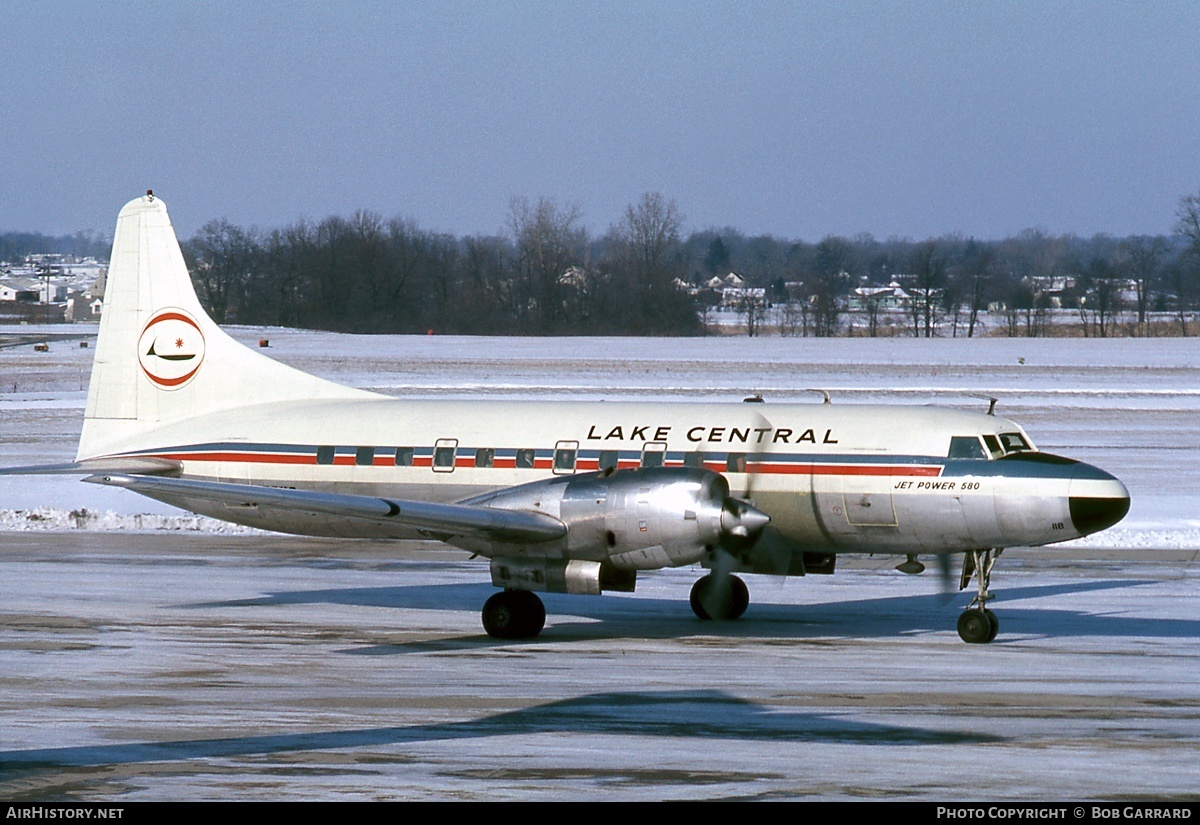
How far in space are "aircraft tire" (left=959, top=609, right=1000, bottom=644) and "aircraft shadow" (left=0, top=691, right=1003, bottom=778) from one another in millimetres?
4824

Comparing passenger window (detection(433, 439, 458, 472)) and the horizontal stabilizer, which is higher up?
passenger window (detection(433, 439, 458, 472))

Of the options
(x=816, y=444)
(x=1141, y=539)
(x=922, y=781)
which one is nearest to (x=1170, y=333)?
(x=1141, y=539)

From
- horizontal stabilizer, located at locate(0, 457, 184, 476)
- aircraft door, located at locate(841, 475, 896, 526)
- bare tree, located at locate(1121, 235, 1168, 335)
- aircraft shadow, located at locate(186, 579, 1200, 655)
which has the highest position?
bare tree, located at locate(1121, 235, 1168, 335)

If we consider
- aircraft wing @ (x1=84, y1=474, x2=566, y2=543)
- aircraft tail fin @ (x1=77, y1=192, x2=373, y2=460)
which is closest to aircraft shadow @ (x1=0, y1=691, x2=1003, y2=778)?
aircraft wing @ (x1=84, y1=474, x2=566, y2=543)

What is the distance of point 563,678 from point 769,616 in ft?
18.2

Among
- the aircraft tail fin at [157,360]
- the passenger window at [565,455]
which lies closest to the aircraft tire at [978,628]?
the passenger window at [565,455]

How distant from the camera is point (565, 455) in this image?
20203mm

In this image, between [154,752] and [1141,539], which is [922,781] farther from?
[1141,539]

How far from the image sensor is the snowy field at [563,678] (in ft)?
37.8

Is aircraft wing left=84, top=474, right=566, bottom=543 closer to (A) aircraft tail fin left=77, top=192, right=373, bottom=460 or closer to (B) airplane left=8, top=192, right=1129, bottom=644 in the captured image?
(B) airplane left=8, top=192, right=1129, bottom=644

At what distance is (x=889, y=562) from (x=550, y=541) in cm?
A: 999

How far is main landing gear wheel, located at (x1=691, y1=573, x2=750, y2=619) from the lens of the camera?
20.1m

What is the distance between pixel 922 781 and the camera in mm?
11352

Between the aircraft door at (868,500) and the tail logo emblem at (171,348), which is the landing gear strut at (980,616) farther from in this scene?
the tail logo emblem at (171,348)
